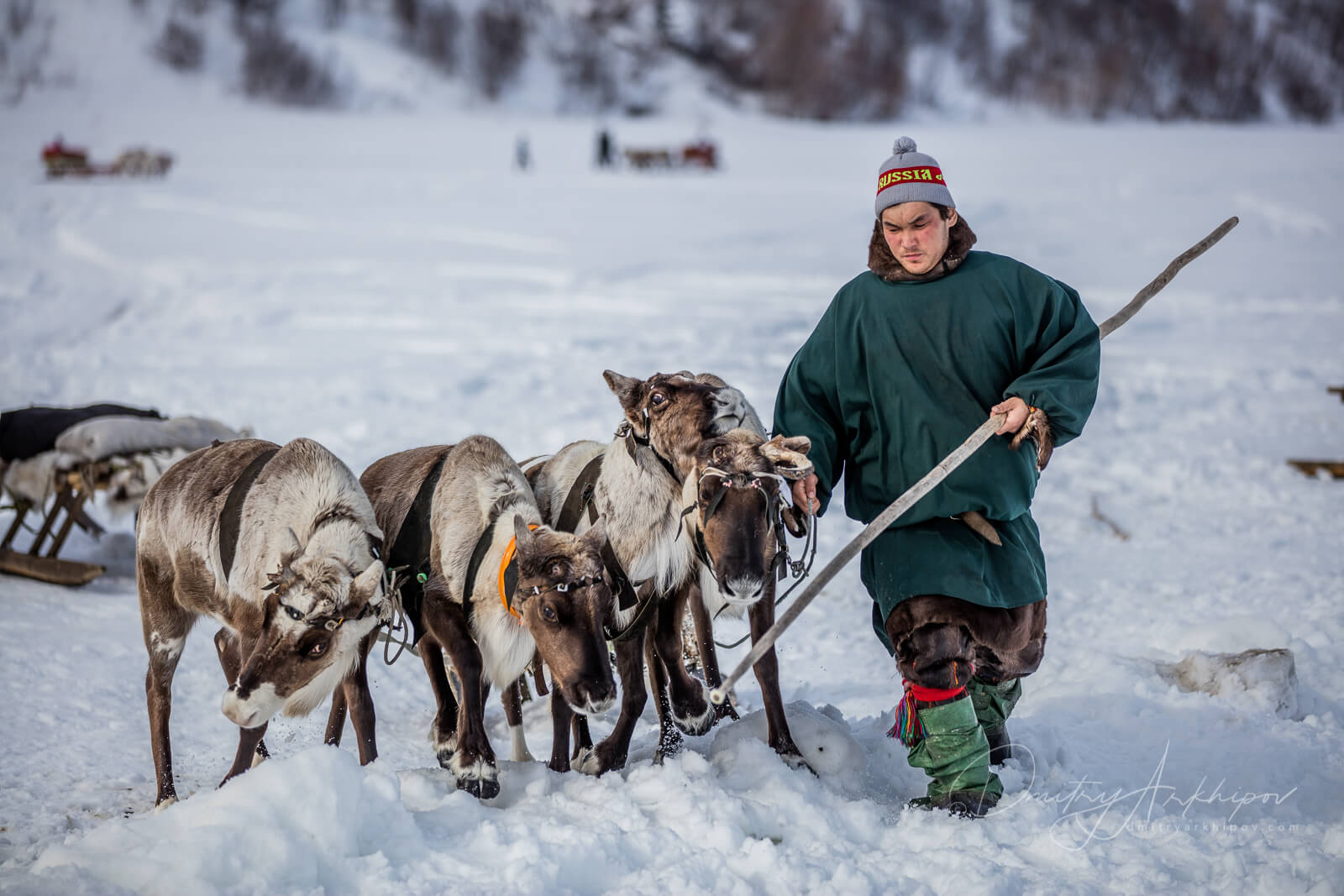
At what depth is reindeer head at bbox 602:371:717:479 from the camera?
3.77 metres

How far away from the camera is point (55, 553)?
6711mm

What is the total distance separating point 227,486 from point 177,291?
14075 mm

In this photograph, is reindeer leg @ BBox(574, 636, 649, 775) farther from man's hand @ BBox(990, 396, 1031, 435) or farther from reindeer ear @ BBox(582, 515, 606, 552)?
man's hand @ BBox(990, 396, 1031, 435)

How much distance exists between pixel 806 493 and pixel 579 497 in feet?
3.05

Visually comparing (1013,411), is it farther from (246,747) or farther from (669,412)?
(246,747)

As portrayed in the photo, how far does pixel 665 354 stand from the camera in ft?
40.1

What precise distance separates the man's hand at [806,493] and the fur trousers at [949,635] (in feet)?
1.43

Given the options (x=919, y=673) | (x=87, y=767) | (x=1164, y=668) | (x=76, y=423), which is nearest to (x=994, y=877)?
(x=919, y=673)

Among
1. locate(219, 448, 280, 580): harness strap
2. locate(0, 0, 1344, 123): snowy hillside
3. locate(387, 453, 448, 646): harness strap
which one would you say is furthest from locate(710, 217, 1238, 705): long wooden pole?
locate(0, 0, 1344, 123): snowy hillside

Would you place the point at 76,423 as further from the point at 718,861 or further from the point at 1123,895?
the point at 1123,895

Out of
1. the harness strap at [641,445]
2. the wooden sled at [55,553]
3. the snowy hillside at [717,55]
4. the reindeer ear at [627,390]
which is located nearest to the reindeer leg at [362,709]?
the harness strap at [641,445]

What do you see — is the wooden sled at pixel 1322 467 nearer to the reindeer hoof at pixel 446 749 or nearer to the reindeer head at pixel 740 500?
the reindeer head at pixel 740 500

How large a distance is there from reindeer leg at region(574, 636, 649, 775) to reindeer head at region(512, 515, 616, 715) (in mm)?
379

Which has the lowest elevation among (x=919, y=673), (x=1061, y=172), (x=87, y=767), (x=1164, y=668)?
(x=87, y=767)
